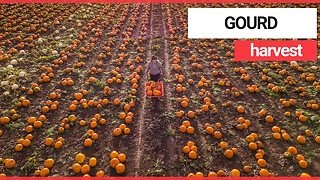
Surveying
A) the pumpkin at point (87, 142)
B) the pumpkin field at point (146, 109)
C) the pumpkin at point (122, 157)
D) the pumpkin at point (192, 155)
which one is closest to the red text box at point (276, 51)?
the pumpkin field at point (146, 109)

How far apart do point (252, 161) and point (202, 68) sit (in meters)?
6.44

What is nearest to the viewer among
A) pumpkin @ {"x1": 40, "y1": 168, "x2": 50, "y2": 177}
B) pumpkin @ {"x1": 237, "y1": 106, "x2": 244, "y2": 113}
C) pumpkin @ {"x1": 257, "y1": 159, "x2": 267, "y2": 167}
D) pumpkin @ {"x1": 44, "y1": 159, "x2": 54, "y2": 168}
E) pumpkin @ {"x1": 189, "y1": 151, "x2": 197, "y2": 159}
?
pumpkin @ {"x1": 40, "y1": 168, "x2": 50, "y2": 177}

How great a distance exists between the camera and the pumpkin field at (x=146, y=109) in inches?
239

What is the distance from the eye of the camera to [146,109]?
8.33 m

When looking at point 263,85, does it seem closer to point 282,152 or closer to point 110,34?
point 282,152

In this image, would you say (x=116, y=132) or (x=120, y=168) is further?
(x=116, y=132)

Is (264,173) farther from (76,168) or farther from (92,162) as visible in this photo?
(76,168)

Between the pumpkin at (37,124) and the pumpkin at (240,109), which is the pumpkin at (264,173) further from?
the pumpkin at (37,124)

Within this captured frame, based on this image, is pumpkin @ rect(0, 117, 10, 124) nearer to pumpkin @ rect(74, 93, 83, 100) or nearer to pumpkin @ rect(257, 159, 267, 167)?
pumpkin @ rect(74, 93, 83, 100)

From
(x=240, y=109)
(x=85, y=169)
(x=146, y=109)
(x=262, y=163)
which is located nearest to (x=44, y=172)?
(x=85, y=169)

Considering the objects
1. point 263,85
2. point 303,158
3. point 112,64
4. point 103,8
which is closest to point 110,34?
point 112,64

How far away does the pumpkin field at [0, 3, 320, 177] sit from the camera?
606cm

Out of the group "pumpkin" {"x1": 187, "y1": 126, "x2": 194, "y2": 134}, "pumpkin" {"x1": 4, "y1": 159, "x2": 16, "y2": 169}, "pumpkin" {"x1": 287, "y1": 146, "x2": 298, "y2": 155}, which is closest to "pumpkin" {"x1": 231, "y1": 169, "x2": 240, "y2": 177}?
"pumpkin" {"x1": 187, "y1": 126, "x2": 194, "y2": 134}

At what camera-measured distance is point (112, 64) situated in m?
11.4
